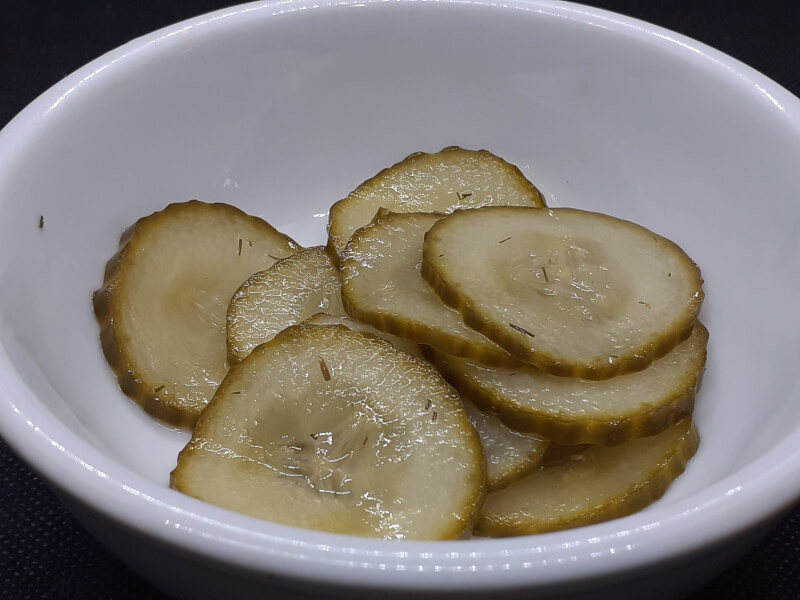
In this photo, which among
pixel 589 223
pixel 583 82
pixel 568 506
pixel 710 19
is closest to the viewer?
pixel 568 506

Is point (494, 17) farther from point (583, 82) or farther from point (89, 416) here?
point (89, 416)

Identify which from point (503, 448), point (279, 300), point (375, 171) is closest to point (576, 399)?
point (503, 448)

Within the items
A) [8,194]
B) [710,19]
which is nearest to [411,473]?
[8,194]

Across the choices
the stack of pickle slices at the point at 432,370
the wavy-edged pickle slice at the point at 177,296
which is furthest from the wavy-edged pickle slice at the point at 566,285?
the wavy-edged pickle slice at the point at 177,296

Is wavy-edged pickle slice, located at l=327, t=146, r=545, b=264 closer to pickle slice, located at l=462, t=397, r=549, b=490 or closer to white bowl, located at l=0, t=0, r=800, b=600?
white bowl, located at l=0, t=0, r=800, b=600

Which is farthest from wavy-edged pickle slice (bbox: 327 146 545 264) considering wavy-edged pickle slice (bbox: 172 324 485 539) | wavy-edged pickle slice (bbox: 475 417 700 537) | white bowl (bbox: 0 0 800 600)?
wavy-edged pickle slice (bbox: 475 417 700 537)

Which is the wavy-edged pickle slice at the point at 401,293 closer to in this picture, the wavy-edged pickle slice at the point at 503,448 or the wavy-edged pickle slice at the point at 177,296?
the wavy-edged pickle slice at the point at 503,448

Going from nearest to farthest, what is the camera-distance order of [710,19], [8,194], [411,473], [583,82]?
1. [411,473]
2. [8,194]
3. [583,82]
4. [710,19]
